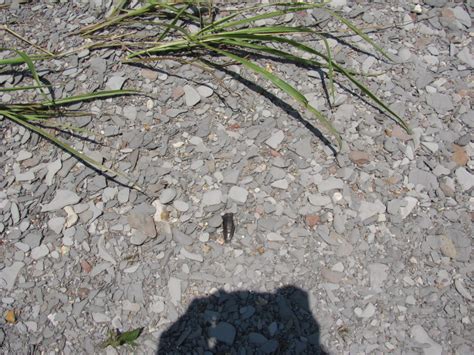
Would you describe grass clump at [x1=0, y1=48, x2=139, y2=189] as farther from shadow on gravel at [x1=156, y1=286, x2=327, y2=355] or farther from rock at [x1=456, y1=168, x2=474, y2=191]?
rock at [x1=456, y1=168, x2=474, y2=191]

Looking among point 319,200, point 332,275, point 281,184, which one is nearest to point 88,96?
point 281,184

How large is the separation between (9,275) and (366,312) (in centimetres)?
129

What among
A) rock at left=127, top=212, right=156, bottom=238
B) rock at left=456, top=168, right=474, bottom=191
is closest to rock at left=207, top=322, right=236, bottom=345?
rock at left=127, top=212, right=156, bottom=238

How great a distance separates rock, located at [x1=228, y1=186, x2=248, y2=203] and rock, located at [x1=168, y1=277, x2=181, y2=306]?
374mm

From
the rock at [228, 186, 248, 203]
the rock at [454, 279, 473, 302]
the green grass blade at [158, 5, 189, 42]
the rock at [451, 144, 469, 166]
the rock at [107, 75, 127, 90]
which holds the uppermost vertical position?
the green grass blade at [158, 5, 189, 42]

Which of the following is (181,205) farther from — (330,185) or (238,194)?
(330,185)

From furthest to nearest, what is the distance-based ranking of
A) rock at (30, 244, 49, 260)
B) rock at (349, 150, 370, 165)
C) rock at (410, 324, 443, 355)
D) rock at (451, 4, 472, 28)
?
rock at (451, 4, 472, 28)
rock at (349, 150, 370, 165)
rock at (30, 244, 49, 260)
rock at (410, 324, 443, 355)

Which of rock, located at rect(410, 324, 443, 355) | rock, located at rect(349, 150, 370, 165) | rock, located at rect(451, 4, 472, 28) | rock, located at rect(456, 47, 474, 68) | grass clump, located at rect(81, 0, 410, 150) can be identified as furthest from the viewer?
rock, located at rect(451, 4, 472, 28)

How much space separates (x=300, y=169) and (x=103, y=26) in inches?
44.5

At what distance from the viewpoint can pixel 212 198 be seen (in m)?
2.08

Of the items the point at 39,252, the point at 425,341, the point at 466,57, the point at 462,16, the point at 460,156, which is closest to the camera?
the point at 425,341

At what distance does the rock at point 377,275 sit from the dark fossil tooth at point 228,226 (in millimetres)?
510

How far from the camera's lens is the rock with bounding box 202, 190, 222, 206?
6.81ft

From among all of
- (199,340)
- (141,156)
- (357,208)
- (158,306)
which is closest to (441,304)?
(357,208)
